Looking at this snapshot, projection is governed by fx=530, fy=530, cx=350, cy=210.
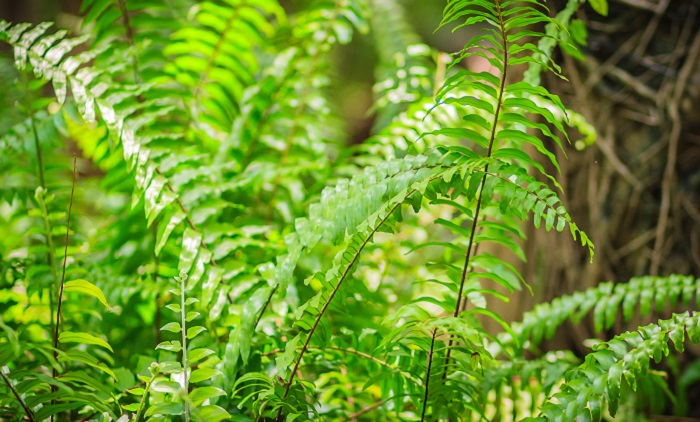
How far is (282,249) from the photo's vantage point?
110cm

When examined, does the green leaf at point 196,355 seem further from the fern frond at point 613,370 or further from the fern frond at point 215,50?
the fern frond at point 215,50

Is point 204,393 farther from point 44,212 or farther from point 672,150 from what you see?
point 672,150

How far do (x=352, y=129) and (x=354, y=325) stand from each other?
3.63 metres

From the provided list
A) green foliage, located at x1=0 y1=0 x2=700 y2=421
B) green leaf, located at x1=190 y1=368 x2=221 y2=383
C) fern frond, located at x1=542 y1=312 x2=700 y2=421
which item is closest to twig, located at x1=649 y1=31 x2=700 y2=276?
green foliage, located at x1=0 y1=0 x2=700 y2=421

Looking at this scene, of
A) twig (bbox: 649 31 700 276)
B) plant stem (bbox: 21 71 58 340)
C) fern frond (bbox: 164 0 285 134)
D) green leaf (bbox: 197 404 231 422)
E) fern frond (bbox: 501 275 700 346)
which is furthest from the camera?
twig (bbox: 649 31 700 276)

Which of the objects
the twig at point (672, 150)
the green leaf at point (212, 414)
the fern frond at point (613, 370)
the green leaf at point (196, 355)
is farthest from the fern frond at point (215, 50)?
the twig at point (672, 150)

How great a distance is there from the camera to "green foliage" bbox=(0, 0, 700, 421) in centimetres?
83

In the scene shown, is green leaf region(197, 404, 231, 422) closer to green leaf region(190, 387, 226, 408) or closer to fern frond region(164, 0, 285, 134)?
green leaf region(190, 387, 226, 408)

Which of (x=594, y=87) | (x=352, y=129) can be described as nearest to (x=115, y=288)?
(x=594, y=87)

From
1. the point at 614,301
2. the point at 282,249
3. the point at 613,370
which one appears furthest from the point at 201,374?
the point at 614,301

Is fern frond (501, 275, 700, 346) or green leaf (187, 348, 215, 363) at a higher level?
fern frond (501, 275, 700, 346)

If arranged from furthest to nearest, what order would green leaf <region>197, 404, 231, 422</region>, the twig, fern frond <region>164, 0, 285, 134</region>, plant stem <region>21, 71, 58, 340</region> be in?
the twig
fern frond <region>164, 0, 285, 134</region>
plant stem <region>21, 71, 58, 340</region>
green leaf <region>197, 404, 231, 422</region>

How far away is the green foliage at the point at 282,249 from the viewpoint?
83 cm

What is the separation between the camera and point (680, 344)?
0.80 m
